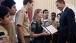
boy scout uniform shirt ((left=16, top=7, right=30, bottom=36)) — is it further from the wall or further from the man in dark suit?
the wall

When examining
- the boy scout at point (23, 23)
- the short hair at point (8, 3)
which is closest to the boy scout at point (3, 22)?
the short hair at point (8, 3)

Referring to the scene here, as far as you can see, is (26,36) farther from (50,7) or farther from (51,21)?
(50,7)

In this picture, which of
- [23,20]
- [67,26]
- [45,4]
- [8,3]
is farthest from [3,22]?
[45,4]

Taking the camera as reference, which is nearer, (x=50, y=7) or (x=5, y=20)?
(x=5, y=20)

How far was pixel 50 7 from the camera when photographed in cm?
448

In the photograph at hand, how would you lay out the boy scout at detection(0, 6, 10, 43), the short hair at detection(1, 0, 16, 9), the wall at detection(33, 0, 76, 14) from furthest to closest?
the wall at detection(33, 0, 76, 14) → the short hair at detection(1, 0, 16, 9) → the boy scout at detection(0, 6, 10, 43)

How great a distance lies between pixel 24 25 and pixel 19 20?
121mm

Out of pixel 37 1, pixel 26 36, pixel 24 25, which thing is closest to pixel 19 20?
pixel 24 25

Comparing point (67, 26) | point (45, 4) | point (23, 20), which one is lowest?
point (67, 26)

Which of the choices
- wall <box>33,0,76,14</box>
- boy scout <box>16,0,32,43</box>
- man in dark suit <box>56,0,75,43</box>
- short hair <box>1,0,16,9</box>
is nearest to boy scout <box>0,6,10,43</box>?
short hair <box>1,0,16,9</box>

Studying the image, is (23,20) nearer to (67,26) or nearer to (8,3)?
(8,3)

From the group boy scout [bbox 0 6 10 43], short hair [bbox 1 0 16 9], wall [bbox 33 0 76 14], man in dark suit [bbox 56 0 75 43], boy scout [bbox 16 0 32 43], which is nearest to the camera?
boy scout [bbox 0 6 10 43]

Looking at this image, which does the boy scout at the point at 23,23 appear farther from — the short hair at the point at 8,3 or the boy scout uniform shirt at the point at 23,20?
the short hair at the point at 8,3

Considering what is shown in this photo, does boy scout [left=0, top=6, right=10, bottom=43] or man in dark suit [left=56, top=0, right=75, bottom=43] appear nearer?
boy scout [left=0, top=6, right=10, bottom=43]
